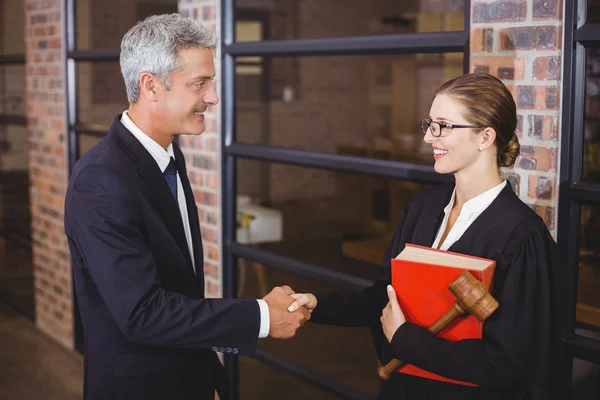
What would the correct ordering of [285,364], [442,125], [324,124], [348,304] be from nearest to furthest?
[442,125] → [348,304] → [285,364] → [324,124]

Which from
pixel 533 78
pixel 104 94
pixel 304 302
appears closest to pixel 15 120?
pixel 304 302

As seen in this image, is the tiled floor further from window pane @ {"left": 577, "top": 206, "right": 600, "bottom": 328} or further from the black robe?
the black robe

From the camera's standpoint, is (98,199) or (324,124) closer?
(98,199)

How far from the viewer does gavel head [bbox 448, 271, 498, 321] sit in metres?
1.73

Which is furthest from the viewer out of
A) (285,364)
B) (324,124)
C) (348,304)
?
(324,124)

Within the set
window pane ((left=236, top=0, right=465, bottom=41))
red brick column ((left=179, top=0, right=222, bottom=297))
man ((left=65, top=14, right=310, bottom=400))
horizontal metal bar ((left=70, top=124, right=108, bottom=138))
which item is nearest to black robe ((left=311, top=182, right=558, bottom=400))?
man ((left=65, top=14, right=310, bottom=400))

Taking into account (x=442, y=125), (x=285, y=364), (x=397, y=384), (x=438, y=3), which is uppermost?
(x=438, y=3)

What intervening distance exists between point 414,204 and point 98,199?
80cm

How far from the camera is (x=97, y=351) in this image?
2.15m

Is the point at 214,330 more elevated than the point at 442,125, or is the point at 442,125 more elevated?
the point at 442,125

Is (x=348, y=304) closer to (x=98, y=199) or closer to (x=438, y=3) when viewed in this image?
(x=98, y=199)

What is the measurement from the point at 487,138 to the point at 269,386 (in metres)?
2.93

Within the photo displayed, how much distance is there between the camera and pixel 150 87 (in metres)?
2.16

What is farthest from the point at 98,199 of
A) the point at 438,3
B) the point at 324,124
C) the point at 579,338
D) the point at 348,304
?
the point at 438,3
